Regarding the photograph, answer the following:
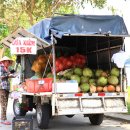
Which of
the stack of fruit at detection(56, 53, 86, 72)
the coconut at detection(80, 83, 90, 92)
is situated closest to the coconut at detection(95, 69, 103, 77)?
the coconut at detection(80, 83, 90, 92)

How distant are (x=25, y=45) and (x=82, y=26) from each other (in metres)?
1.59

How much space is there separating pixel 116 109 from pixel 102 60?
229cm

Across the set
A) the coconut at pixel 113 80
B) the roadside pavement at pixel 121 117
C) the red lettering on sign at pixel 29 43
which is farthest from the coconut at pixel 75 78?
the roadside pavement at pixel 121 117

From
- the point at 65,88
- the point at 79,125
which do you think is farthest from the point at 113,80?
the point at 79,125

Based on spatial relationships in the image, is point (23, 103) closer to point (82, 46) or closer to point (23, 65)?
point (23, 65)

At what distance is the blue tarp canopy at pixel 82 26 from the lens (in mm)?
11186

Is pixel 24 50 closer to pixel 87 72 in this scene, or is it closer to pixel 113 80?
pixel 87 72

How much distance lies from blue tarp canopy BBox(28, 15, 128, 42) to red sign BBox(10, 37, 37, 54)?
0.29 meters

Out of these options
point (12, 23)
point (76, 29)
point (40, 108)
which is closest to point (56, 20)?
point (76, 29)

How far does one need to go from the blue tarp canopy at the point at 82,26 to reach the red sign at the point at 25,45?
0.29 m

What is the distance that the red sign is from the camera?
38.5 ft

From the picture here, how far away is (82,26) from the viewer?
1139 centimetres

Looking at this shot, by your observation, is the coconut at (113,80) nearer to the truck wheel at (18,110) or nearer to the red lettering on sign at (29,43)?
the red lettering on sign at (29,43)

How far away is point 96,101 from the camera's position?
11078 millimetres
